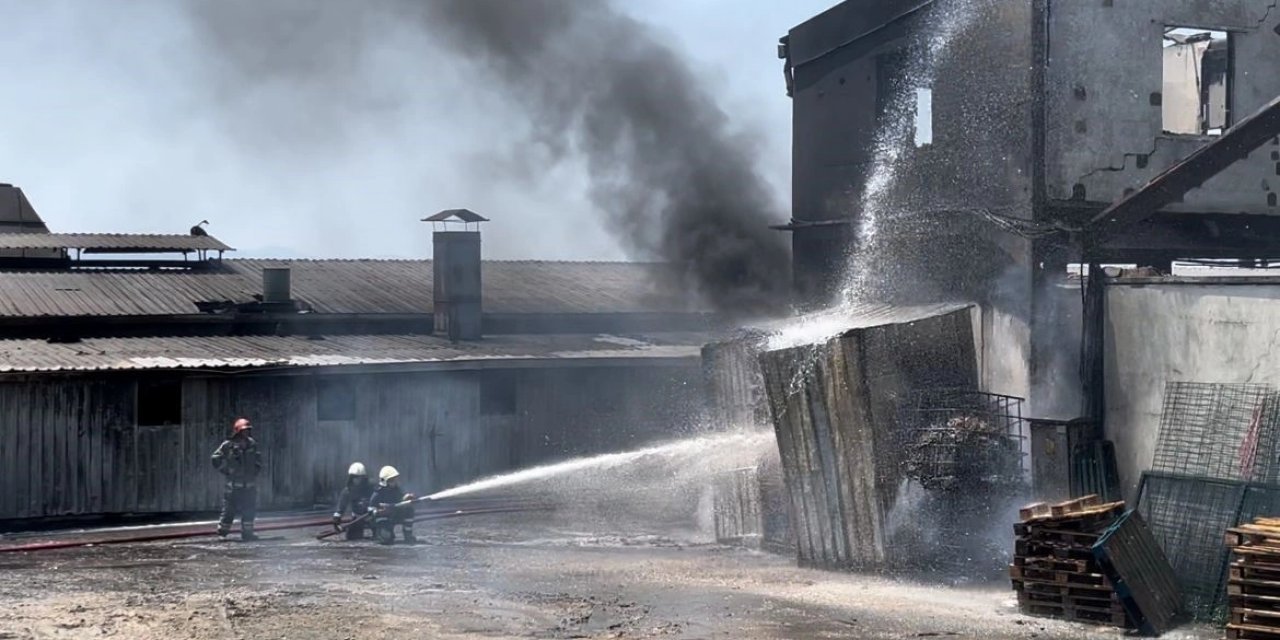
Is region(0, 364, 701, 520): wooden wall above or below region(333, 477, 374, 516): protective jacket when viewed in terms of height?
above

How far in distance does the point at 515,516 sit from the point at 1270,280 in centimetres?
1361

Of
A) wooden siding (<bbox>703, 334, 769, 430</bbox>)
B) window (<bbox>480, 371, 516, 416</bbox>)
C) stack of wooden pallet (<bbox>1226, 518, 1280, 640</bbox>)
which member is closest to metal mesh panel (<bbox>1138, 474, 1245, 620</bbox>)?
stack of wooden pallet (<bbox>1226, 518, 1280, 640</bbox>)

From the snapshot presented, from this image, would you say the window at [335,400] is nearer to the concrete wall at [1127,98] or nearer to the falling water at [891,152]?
the falling water at [891,152]

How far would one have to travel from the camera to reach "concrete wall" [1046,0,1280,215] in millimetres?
20547

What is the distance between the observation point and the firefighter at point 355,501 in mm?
22255

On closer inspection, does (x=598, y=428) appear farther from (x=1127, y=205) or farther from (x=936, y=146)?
(x=1127, y=205)

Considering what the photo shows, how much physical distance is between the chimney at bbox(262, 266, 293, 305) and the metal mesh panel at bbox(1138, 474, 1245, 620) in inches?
730

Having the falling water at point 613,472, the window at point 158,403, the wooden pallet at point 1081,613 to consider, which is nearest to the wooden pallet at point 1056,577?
the wooden pallet at point 1081,613

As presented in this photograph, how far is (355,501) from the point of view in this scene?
22.6 m

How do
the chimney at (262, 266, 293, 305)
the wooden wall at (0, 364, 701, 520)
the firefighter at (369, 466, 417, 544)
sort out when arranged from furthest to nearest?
the chimney at (262, 266, 293, 305)
the wooden wall at (0, 364, 701, 520)
the firefighter at (369, 466, 417, 544)

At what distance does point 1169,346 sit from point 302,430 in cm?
1550

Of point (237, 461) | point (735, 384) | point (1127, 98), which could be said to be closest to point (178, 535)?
point (237, 461)

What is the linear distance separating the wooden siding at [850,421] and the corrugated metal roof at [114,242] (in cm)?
1803

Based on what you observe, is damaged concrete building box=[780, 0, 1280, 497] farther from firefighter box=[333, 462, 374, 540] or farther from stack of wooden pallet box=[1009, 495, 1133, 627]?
firefighter box=[333, 462, 374, 540]
